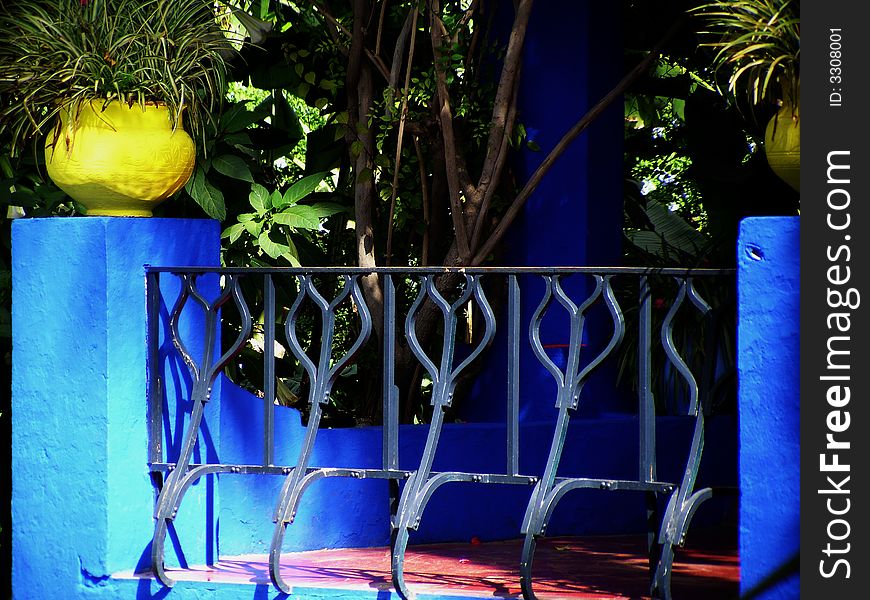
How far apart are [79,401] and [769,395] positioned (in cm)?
213

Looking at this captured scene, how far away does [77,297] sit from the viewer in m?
3.80

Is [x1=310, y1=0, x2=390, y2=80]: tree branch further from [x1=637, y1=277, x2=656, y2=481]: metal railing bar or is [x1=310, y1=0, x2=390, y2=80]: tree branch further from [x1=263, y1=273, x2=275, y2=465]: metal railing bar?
[x1=637, y1=277, x2=656, y2=481]: metal railing bar

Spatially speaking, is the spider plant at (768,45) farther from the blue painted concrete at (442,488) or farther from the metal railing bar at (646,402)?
the blue painted concrete at (442,488)

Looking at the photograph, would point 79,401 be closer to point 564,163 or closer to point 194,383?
point 194,383

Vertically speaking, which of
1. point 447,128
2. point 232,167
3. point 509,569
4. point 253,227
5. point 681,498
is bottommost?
point 509,569

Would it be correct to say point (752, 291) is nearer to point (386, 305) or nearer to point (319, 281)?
point (386, 305)

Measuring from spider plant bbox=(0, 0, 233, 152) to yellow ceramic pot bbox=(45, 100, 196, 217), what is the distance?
38 millimetres

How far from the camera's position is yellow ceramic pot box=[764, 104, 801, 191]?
3125 mm

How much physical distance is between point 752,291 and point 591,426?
6.88 feet

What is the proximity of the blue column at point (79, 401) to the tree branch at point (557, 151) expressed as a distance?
1.64 metres

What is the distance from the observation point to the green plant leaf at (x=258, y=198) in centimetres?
523

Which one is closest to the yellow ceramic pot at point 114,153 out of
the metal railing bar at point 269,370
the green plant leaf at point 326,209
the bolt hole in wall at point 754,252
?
the metal railing bar at point 269,370

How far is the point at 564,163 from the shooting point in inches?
208

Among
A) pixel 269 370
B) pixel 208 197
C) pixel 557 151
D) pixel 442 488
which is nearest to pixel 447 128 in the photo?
pixel 557 151
